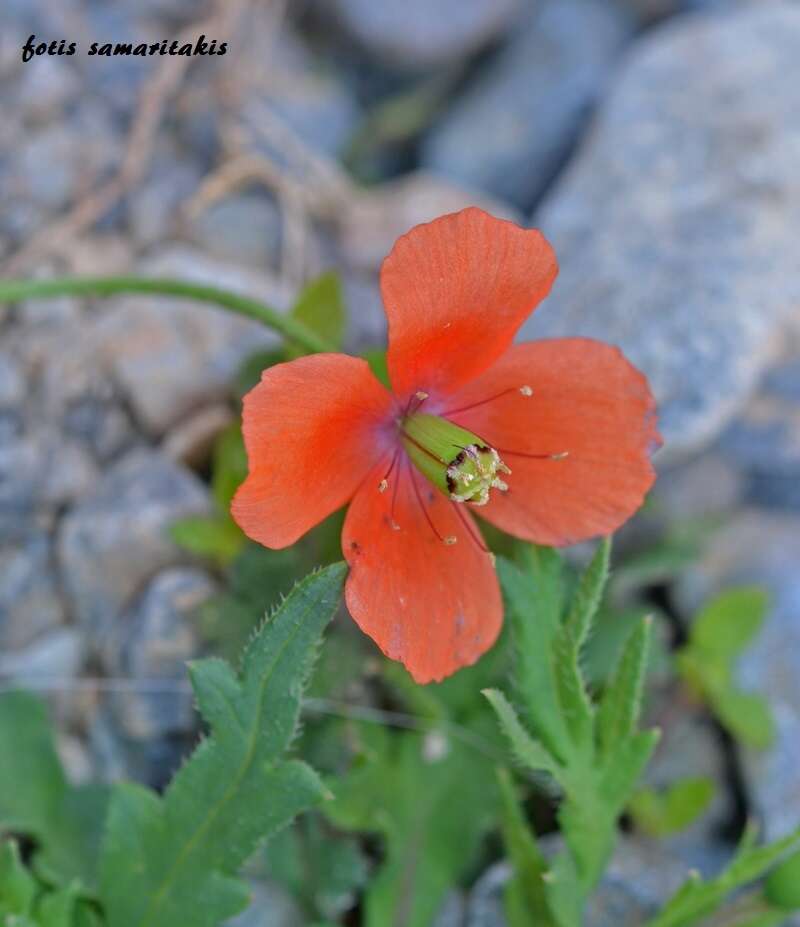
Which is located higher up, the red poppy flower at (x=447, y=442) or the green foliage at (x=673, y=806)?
the red poppy flower at (x=447, y=442)

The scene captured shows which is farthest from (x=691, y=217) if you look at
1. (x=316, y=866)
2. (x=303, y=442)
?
(x=316, y=866)

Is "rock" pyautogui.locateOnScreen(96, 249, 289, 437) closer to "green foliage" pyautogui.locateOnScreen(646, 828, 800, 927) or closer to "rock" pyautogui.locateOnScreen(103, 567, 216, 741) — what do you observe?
"rock" pyautogui.locateOnScreen(103, 567, 216, 741)

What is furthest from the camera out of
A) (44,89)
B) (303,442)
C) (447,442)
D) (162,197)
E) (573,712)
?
(162,197)

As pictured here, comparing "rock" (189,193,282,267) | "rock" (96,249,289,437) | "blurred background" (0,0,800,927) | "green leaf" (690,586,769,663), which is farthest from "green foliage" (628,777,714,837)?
"rock" (189,193,282,267)

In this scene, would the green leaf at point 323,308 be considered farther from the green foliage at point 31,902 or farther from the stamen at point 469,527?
the green foliage at point 31,902

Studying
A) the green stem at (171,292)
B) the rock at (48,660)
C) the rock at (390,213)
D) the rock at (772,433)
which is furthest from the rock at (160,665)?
the rock at (772,433)

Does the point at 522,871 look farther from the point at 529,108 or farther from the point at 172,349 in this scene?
the point at 529,108

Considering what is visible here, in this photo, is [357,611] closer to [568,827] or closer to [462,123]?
[568,827]
